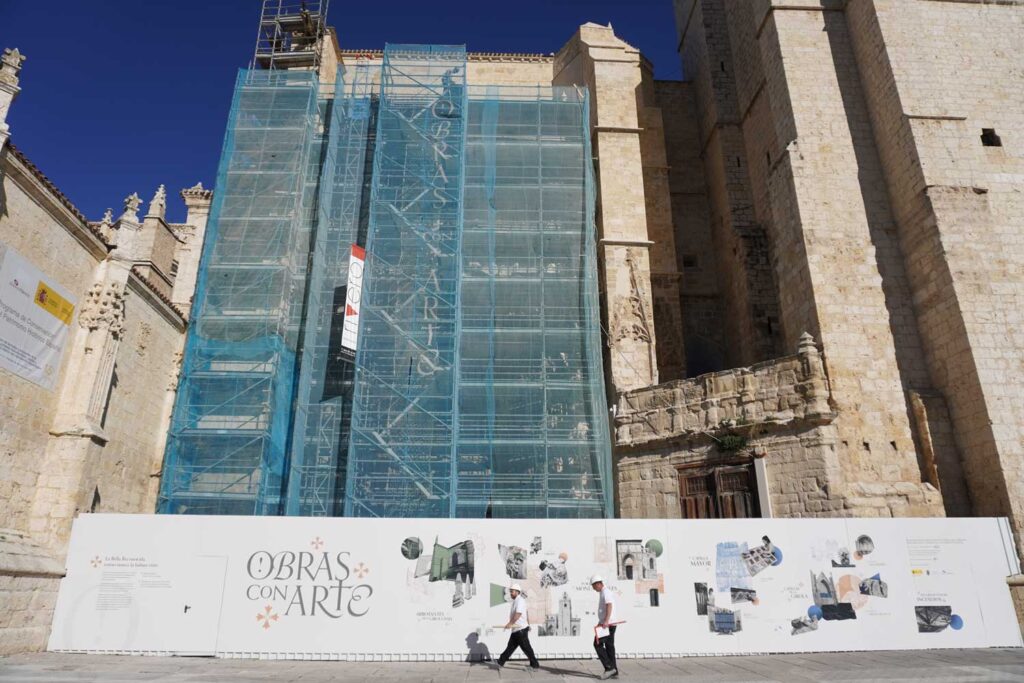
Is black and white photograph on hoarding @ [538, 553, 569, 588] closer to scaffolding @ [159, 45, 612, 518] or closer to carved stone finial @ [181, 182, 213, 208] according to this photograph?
scaffolding @ [159, 45, 612, 518]

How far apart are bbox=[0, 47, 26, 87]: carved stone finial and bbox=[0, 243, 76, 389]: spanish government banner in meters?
2.13

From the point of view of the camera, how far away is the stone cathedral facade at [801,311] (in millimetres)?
9047

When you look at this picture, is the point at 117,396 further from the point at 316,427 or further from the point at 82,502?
the point at 316,427

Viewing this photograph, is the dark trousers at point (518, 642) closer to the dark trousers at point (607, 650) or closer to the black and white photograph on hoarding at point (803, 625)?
the dark trousers at point (607, 650)

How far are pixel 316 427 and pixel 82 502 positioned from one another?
4.23 meters

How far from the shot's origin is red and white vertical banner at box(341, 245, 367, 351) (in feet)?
40.2

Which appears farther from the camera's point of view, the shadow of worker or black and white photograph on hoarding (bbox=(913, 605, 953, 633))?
black and white photograph on hoarding (bbox=(913, 605, 953, 633))

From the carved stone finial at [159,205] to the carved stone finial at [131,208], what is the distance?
15.2ft

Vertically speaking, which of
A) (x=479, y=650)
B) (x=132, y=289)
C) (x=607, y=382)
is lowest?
(x=479, y=650)

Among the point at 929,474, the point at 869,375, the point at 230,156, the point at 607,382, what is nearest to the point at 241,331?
the point at 230,156

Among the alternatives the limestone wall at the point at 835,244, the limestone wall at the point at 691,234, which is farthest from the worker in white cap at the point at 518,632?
the limestone wall at the point at 691,234

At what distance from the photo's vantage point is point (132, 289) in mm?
11078

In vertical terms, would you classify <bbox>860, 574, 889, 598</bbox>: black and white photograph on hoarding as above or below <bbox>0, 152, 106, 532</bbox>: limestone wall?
below

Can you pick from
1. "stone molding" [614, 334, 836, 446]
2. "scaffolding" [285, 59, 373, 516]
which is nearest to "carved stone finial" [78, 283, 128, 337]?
"scaffolding" [285, 59, 373, 516]
